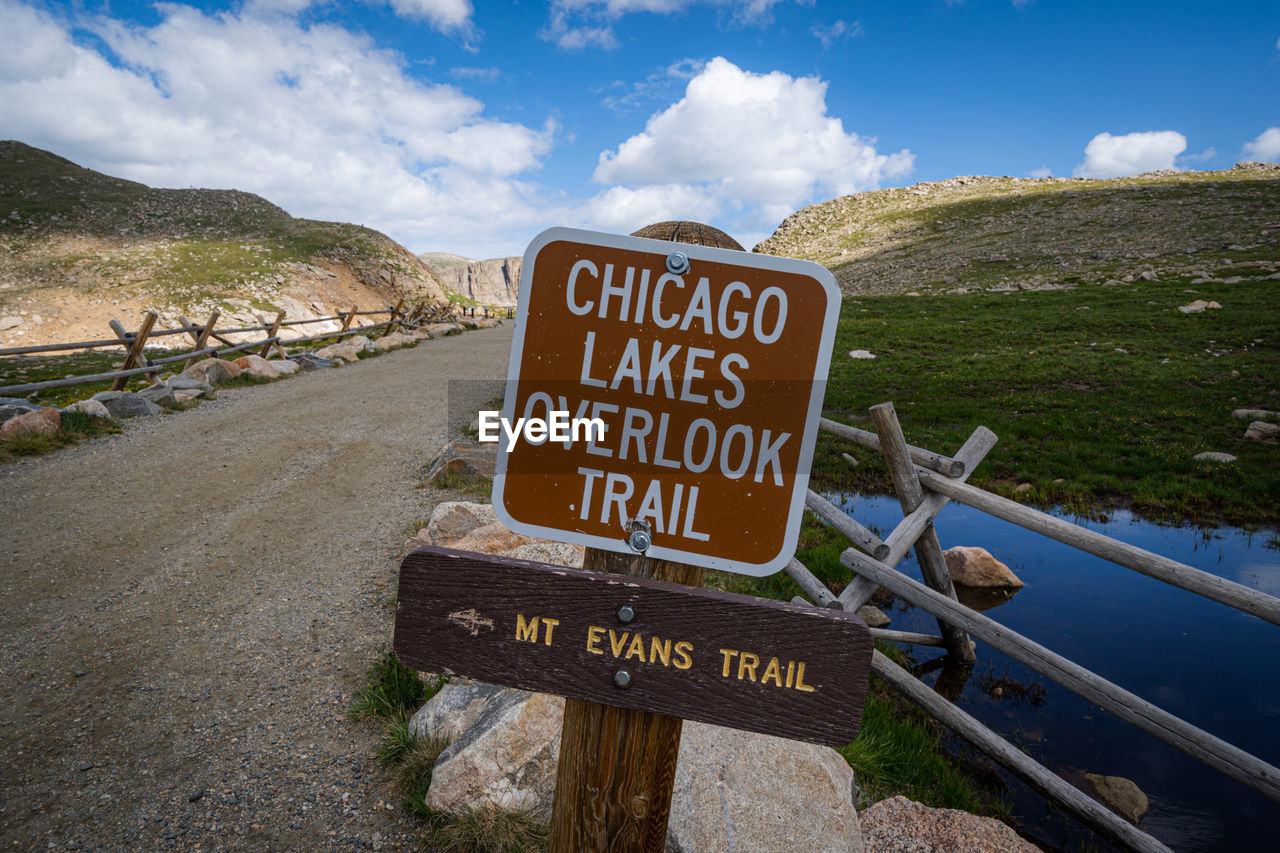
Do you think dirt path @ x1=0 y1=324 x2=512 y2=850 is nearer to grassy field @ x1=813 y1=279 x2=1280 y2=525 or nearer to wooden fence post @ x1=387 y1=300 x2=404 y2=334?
grassy field @ x1=813 y1=279 x2=1280 y2=525

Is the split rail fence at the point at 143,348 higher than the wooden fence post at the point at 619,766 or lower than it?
lower

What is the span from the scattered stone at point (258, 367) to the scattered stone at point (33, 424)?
18.6 ft

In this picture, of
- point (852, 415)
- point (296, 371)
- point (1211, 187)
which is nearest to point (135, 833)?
point (852, 415)

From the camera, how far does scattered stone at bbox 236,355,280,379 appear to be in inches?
585

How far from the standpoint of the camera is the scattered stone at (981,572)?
696 centimetres

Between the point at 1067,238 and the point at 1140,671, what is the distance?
4663 cm

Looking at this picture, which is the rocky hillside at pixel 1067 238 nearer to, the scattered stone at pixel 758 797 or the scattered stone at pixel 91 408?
the scattered stone at pixel 91 408

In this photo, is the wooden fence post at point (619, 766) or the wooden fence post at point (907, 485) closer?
the wooden fence post at point (619, 766)

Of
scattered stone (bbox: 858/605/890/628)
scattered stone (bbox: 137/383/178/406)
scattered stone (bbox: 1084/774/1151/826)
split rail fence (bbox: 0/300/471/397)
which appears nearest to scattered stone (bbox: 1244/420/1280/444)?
scattered stone (bbox: 858/605/890/628)

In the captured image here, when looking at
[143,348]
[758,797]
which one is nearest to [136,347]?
[143,348]

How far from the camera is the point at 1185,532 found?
7992 mm

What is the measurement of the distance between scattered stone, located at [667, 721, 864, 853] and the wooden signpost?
1.66 metres

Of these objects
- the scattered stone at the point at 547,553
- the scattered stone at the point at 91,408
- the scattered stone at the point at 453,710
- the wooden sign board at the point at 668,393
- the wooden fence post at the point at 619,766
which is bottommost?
the scattered stone at the point at 453,710

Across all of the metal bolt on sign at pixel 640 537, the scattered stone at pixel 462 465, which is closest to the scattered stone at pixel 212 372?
the scattered stone at pixel 462 465
